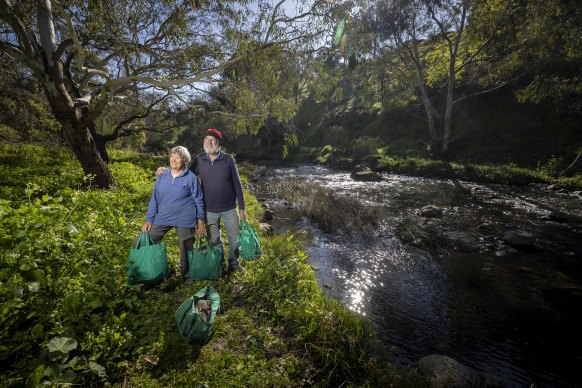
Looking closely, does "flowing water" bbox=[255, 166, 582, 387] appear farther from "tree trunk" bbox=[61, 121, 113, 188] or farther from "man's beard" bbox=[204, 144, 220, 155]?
"tree trunk" bbox=[61, 121, 113, 188]

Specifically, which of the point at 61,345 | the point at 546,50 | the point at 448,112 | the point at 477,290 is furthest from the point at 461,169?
the point at 61,345

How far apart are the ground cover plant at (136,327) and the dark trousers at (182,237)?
357 millimetres

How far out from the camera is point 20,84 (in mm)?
17906

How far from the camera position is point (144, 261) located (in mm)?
4086

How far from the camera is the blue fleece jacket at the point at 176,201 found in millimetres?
4320

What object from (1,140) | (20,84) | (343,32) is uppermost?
(20,84)

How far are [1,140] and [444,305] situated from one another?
24.5 meters

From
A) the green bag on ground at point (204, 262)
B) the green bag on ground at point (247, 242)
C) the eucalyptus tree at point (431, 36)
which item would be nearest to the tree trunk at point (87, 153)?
the green bag on ground at point (204, 262)

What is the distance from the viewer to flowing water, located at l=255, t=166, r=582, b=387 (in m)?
4.41

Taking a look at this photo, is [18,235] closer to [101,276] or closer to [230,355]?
[101,276]

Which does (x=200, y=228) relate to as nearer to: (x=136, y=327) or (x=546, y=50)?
(x=136, y=327)

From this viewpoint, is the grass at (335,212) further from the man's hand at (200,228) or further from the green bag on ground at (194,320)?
the green bag on ground at (194,320)

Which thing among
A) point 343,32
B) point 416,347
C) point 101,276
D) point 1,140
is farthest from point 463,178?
point 1,140

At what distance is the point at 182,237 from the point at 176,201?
1.95ft
